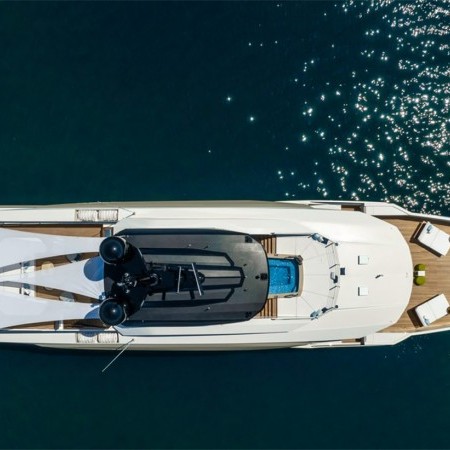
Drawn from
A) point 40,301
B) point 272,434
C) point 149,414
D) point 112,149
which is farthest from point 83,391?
point 112,149

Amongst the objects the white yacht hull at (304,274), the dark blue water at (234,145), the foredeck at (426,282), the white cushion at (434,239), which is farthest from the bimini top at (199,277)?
the white cushion at (434,239)

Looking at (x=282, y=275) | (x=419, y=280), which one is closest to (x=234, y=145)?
(x=282, y=275)

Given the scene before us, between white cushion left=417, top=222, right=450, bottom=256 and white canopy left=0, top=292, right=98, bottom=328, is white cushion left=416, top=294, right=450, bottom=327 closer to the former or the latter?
white cushion left=417, top=222, right=450, bottom=256

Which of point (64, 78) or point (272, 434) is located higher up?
point (64, 78)

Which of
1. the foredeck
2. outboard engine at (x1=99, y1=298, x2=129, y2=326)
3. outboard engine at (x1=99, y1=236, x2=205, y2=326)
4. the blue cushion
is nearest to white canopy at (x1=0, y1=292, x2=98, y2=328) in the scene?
outboard engine at (x1=99, y1=236, x2=205, y2=326)

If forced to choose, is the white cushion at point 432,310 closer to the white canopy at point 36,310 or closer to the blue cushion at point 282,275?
the blue cushion at point 282,275

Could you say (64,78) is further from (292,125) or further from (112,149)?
(292,125)
